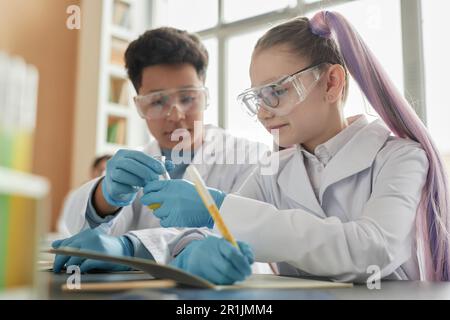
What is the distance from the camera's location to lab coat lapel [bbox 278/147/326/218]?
967mm

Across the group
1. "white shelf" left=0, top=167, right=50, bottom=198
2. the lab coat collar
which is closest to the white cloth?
the lab coat collar

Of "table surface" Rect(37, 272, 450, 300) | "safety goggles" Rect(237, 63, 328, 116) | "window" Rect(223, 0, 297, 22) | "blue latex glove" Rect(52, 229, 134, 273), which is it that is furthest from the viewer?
"window" Rect(223, 0, 297, 22)

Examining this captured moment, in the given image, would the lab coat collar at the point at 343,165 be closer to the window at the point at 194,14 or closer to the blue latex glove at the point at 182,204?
the blue latex glove at the point at 182,204

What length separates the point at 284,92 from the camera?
0.97 m

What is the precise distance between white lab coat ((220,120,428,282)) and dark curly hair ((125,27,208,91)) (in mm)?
589

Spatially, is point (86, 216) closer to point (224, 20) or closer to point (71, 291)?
point (71, 291)

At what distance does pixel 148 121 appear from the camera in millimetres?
1475

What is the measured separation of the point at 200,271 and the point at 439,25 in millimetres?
1838

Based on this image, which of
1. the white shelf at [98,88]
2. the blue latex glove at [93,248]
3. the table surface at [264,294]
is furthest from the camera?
the white shelf at [98,88]

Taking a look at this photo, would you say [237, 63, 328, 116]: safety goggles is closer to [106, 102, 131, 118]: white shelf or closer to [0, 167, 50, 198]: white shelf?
[0, 167, 50, 198]: white shelf

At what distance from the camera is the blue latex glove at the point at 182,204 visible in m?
0.83

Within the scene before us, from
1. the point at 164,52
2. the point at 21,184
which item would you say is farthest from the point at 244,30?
the point at 21,184

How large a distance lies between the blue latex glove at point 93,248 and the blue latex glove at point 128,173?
14cm

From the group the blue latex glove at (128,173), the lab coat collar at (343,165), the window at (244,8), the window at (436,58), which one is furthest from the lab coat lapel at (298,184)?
the window at (244,8)
